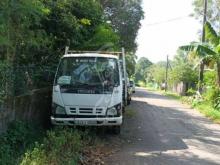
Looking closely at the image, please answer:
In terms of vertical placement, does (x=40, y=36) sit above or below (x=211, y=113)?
above

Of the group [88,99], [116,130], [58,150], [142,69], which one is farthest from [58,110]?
[142,69]

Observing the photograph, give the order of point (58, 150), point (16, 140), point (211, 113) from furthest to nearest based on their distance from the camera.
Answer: point (211, 113), point (16, 140), point (58, 150)

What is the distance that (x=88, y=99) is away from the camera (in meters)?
12.0

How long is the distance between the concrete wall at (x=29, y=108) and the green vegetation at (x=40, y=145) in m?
0.26

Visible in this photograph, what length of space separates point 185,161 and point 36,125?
17.5ft

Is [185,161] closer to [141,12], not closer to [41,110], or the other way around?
[41,110]

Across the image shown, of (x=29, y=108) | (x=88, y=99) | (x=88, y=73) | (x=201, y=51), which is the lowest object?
(x=29, y=108)

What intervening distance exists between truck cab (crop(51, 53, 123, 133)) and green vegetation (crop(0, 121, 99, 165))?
1.38ft

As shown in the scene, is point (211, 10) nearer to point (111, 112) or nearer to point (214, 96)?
point (214, 96)

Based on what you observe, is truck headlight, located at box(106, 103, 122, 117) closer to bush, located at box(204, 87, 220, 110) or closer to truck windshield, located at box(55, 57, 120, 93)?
truck windshield, located at box(55, 57, 120, 93)

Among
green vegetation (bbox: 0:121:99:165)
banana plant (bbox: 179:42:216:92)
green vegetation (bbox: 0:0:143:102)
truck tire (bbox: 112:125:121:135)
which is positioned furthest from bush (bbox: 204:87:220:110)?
green vegetation (bbox: 0:121:99:165)

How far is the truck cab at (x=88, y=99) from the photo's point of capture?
12.0 m

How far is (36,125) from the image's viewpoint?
1345 centimetres

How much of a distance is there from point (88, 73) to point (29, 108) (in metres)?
2.20
